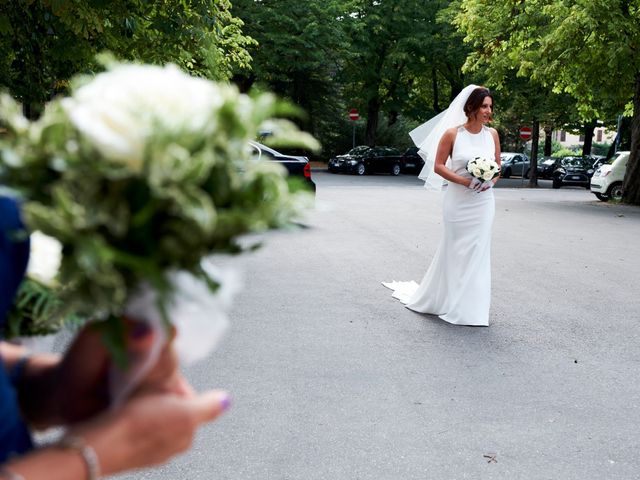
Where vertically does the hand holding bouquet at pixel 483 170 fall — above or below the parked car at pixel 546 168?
above

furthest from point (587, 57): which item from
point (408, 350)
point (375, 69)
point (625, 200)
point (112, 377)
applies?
point (375, 69)

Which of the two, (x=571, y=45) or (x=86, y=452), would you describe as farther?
(x=571, y=45)

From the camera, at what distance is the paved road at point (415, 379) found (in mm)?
4334

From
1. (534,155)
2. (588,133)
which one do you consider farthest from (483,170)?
(588,133)

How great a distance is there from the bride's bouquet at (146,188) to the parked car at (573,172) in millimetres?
38143

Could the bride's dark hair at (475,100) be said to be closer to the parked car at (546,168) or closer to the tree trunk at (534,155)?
the tree trunk at (534,155)

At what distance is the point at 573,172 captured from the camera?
3756 centimetres

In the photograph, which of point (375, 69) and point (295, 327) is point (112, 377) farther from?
point (375, 69)

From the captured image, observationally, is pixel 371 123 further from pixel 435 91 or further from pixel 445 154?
pixel 445 154

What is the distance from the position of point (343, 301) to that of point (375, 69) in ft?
126

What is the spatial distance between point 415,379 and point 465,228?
7.84ft

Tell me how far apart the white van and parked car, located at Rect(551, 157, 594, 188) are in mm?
11340

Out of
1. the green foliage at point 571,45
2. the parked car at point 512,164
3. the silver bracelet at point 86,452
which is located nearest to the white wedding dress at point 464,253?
the silver bracelet at point 86,452

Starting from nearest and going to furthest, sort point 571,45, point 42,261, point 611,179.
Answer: point 42,261 → point 571,45 → point 611,179
